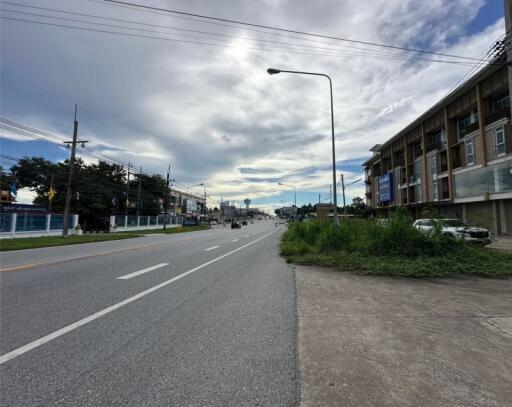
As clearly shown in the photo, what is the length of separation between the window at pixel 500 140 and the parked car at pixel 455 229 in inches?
659

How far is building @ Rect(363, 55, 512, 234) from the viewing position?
25.3m

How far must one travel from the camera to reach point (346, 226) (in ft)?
45.2

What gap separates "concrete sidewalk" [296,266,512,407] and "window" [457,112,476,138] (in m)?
31.7

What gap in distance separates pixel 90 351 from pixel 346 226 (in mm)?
12268

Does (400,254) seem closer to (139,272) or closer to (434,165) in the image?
(139,272)

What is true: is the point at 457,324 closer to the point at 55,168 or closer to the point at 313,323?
the point at 313,323

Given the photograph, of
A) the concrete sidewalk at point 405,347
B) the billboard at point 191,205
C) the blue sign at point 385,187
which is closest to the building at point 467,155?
the blue sign at point 385,187

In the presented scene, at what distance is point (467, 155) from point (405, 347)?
34995 mm

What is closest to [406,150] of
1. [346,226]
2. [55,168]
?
[346,226]

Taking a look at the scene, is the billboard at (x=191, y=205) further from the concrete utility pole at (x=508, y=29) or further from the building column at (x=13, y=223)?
the concrete utility pole at (x=508, y=29)

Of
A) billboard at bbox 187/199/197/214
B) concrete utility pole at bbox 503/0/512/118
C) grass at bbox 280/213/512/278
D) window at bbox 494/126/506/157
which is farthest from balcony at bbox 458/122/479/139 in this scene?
billboard at bbox 187/199/197/214

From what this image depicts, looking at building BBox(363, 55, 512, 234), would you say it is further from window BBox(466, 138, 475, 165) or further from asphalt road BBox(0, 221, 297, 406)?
asphalt road BBox(0, 221, 297, 406)

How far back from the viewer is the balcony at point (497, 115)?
24.4 meters

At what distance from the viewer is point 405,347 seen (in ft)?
11.3
